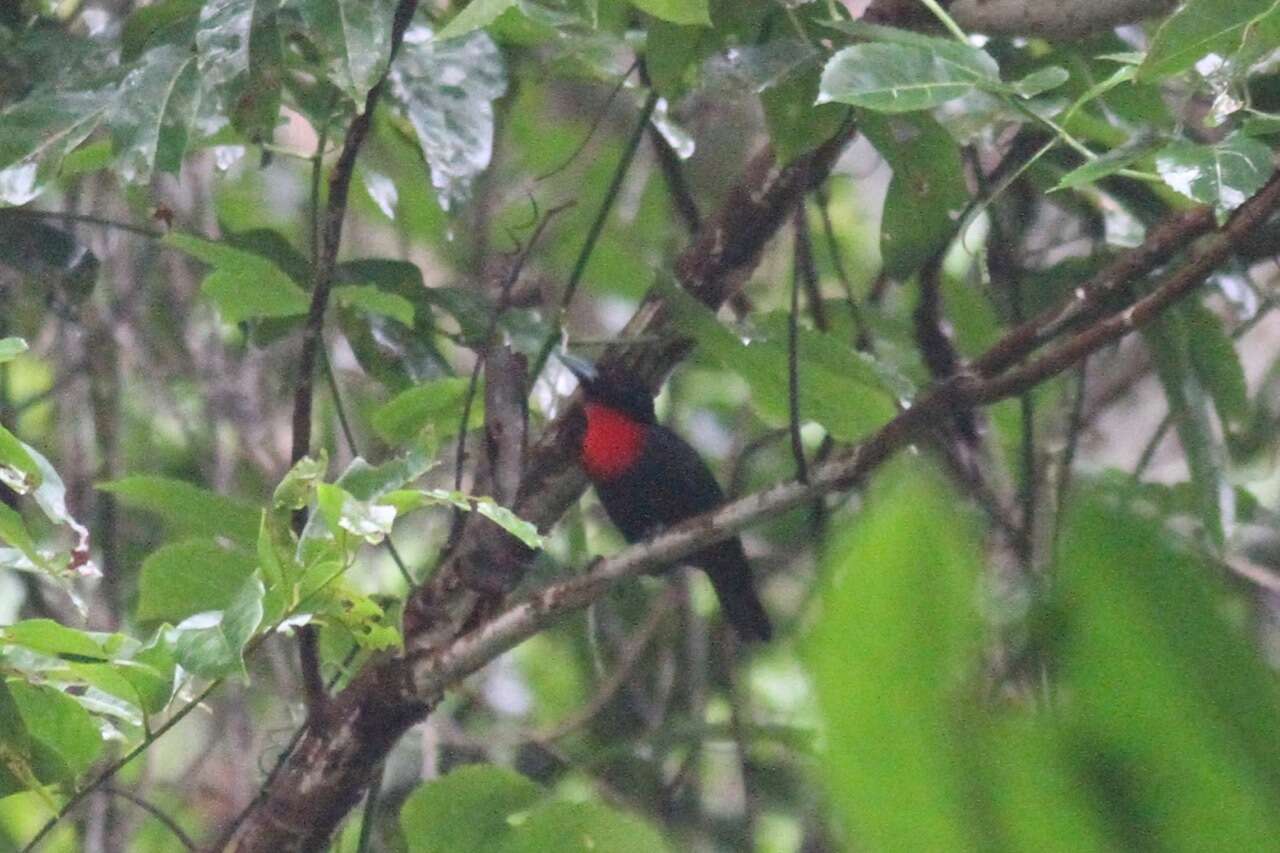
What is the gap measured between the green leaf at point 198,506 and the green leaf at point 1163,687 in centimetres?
150

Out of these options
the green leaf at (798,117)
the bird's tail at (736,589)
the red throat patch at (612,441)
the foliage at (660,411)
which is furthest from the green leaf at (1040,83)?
the bird's tail at (736,589)

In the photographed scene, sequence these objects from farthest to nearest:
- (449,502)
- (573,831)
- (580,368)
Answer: (580,368) < (573,831) < (449,502)

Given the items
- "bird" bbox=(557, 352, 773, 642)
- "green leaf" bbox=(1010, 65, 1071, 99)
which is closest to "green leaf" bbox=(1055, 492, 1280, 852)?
"green leaf" bbox=(1010, 65, 1071, 99)

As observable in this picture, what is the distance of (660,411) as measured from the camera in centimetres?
369

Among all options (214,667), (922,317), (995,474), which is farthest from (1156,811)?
(995,474)

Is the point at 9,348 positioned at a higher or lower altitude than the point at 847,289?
higher

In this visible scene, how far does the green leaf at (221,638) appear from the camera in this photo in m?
1.20

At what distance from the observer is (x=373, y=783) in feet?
6.22

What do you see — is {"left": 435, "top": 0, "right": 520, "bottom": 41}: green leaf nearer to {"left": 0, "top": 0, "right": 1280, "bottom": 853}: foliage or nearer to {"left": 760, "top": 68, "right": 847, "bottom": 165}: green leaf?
{"left": 0, "top": 0, "right": 1280, "bottom": 853}: foliage

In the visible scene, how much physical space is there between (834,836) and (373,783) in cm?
157

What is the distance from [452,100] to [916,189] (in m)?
0.60

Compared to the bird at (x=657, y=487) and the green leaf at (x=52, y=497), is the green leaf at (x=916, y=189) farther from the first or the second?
the green leaf at (x=52, y=497)

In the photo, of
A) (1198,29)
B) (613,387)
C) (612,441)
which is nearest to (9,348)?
(1198,29)

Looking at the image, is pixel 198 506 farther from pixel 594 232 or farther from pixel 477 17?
pixel 477 17
